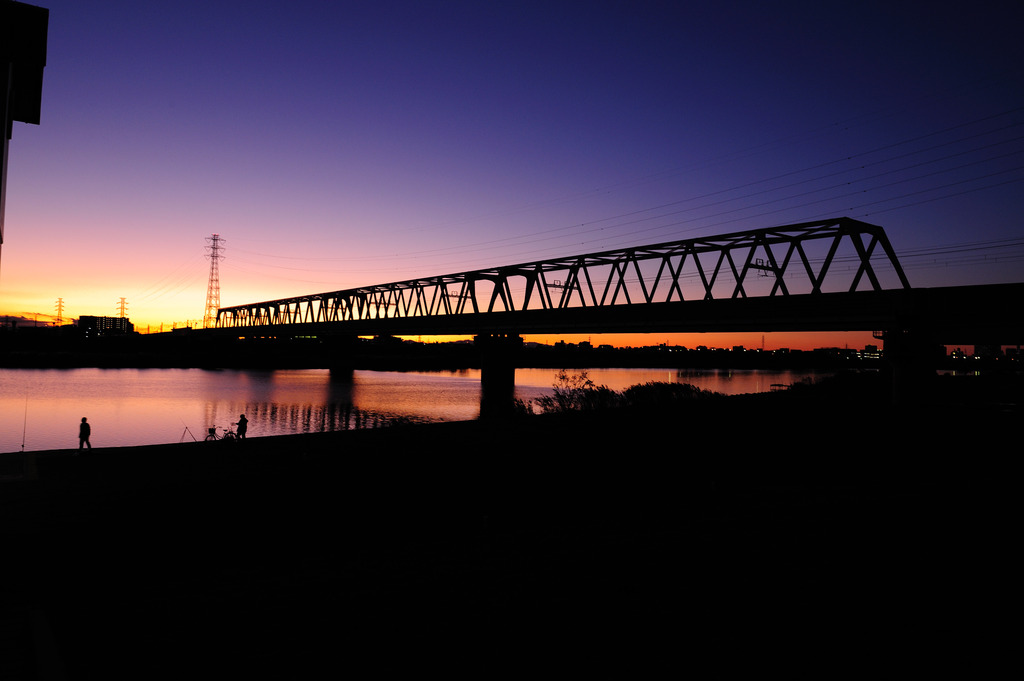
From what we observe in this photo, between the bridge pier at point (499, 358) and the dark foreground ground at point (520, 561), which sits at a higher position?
the bridge pier at point (499, 358)

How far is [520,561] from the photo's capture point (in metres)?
8.05

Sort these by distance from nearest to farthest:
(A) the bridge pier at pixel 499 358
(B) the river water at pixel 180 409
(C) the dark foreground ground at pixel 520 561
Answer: (C) the dark foreground ground at pixel 520 561
(B) the river water at pixel 180 409
(A) the bridge pier at pixel 499 358

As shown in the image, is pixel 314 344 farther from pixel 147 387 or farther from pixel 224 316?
pixel 147 387

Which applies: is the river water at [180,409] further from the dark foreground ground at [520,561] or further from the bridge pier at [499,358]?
the dark foreground ground at [520,561]

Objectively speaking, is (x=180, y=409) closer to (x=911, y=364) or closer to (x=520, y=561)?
(x=520, y=561)

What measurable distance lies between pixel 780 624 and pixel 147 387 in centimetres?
7727

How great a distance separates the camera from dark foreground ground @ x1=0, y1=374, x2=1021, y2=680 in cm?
561

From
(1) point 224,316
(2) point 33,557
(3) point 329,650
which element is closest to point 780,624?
(3) point 329,650

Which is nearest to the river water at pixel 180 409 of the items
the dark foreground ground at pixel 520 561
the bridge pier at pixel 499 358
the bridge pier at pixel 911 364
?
the bridge pier at pixel 499 358

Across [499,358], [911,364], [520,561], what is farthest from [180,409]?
[911,364]

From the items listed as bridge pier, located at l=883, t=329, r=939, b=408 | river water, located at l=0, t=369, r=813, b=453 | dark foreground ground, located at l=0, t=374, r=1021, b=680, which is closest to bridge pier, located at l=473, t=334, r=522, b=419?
river water, located at l=0, t=369, r=813, b=453

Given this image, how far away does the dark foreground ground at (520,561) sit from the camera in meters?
5.61

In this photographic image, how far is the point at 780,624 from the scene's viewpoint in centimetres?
600

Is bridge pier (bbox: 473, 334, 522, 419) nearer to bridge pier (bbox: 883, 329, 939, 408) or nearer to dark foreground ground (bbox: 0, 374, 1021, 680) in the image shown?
bridge pier (bbox: 883, 329, 939, 408)
